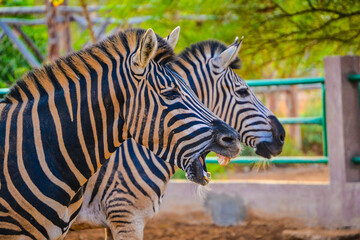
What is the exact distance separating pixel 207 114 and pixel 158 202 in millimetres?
1620

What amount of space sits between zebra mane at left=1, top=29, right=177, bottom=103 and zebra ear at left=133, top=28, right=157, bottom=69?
0.11 meters

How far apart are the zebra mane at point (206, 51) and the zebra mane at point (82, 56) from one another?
70.2 inches

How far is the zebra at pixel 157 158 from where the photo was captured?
4.38 m

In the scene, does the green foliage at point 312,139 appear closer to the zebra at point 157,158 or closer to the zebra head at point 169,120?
the zebra at point 157,158

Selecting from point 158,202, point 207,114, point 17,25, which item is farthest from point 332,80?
point 17,25

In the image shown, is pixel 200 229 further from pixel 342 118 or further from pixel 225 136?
pixel 225 136

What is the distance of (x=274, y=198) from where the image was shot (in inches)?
269

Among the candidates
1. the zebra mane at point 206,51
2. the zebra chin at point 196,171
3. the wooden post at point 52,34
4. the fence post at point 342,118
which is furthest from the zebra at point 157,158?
the wooden post at point 52,34

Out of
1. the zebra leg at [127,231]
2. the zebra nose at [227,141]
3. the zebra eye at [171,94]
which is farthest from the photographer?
the zebra leg at [127,231]

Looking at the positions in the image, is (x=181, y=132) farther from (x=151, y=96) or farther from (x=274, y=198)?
(x=274, y=198)

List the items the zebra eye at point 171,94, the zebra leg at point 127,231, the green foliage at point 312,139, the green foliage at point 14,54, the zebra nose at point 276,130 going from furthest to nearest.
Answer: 1. the green foliage at point 312,139
2. the green foliage at point 14,54
3. the zebra nose at point 276,130
4. the zebra leg at point 127,231
5. the zebra eye at point 171,94

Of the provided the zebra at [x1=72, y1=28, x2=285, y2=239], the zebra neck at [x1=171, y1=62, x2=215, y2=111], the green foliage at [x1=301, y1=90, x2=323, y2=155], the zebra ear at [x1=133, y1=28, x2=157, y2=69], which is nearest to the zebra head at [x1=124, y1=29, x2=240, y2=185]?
the zebra ear at [x1=133, y1=28, x2=157, y2=69]

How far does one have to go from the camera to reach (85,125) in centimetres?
311

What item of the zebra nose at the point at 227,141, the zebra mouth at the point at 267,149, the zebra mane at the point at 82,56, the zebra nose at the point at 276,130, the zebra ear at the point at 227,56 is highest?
the zebra ear at the point at 227,56
